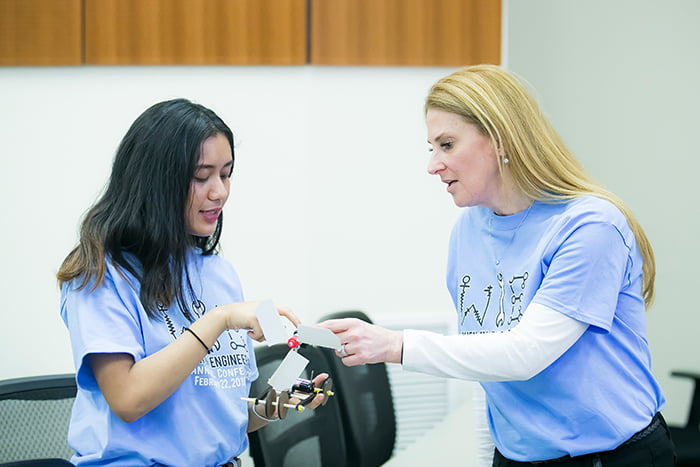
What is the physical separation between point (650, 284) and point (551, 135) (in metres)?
0.43

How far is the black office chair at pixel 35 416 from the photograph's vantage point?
1.82 m

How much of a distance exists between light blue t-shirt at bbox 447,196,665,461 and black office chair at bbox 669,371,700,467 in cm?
161

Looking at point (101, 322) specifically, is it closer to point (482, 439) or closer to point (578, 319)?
point (578, 319)

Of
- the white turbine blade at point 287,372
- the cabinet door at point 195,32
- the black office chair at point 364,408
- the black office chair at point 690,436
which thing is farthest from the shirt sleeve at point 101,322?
the black office chair at point 690,436

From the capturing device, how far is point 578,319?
1527 mm

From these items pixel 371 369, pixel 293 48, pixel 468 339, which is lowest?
pixel 371 369

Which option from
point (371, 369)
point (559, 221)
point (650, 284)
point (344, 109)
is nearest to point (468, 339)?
point (559, 221)

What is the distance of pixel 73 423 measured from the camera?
1499 millimetres

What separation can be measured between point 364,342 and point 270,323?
0.26 metres

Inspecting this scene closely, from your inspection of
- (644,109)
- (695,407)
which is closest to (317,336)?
(695,407)

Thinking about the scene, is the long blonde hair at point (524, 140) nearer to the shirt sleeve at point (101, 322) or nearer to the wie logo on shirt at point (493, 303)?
the wie logo on shirt at point (493, 303)

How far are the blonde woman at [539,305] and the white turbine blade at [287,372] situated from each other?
0.39 ft

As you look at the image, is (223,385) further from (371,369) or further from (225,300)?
(371,369)

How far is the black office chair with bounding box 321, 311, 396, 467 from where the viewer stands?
2.42 m
